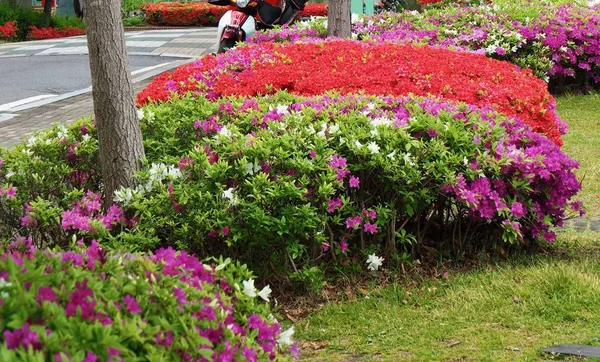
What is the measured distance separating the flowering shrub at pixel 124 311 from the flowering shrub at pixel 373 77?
3.47 meters

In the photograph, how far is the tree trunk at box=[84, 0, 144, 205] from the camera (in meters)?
4.33

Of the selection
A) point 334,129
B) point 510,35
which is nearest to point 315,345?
point 334,129

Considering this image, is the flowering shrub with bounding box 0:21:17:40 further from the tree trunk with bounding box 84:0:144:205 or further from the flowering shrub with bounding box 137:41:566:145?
the tree trunk with bounding box 84:0:144:205

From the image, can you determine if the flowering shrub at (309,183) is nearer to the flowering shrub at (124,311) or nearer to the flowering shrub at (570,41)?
the flowering shrub at (124,311)

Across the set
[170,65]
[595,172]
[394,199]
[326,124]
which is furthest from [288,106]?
[170,65]

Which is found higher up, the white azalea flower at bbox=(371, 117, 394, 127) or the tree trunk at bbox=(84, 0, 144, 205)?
the tree trunk at bbox=(84, 0, 144, 205)

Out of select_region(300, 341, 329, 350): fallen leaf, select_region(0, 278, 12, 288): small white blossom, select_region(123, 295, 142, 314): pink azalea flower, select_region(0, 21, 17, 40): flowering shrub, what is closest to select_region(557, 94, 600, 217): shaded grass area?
select_region(300, 341, 329, 350): fallen leaf

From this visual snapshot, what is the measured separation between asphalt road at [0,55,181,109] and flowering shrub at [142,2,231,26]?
16696 mm

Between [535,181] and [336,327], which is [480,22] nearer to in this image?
[535,181]

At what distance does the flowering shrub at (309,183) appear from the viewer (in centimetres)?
Answer: 422

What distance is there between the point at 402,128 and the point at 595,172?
135 inches

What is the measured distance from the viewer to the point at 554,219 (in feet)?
16.5

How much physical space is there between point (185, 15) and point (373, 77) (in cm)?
2829

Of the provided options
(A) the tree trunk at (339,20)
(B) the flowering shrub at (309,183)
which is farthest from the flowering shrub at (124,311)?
(A) the tree trunk at (339,20)
